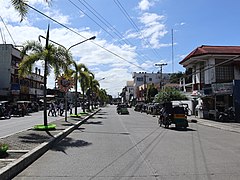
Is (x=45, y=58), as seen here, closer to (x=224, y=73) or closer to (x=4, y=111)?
(x=4, y=111)

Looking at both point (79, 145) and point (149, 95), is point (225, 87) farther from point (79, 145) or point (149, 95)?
point (149, 95)

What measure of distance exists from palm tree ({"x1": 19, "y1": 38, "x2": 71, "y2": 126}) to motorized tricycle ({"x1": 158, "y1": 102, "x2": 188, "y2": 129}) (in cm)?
848

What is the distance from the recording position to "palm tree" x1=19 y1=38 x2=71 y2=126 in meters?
19.4

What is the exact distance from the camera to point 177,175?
7941 mm

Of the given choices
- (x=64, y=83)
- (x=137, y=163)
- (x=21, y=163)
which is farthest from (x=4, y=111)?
(x=137, y=163)

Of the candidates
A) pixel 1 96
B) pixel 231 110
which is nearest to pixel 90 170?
pixel 231 110

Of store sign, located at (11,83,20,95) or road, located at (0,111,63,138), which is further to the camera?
store sign, located at (11,83,20,95)

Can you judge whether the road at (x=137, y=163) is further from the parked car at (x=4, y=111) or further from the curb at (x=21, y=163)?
the parked car at (x=4, y=111)

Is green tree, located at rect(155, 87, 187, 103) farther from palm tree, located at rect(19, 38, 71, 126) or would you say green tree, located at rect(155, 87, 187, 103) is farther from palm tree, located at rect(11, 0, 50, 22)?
palm tree, located at rect(11, 0, 50, 22)

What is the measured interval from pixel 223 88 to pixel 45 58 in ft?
61.1

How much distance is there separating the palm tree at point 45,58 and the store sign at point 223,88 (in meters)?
17.0

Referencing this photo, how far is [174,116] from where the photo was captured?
907 inches

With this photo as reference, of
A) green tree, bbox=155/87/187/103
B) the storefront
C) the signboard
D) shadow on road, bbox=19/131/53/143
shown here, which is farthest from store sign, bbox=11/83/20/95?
shadow on road, bbox=19/131/53/143

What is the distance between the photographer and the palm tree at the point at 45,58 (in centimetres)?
1944
